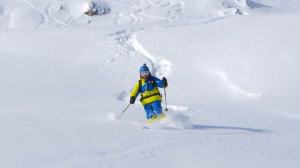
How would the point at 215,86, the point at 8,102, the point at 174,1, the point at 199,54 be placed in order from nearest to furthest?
the point at 8,102, the point at 215,86, the point at 199,54, the point at 174,1

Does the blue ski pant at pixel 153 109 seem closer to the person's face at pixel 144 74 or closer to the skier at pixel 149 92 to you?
the skier at pixel 149 92

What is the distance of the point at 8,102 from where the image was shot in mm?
9461

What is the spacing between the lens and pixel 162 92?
42.1 feet

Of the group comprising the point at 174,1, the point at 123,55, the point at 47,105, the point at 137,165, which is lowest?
the point at 137,165

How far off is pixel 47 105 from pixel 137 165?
5.20 m

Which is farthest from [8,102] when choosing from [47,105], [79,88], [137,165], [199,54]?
[199,54]

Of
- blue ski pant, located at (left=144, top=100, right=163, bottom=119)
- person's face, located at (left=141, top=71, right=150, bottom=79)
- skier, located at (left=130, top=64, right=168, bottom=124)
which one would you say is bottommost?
blue ski pant, located at (left=144, top=100, right=163, bottom=119)

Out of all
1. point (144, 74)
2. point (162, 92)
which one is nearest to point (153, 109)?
point (144, 74)

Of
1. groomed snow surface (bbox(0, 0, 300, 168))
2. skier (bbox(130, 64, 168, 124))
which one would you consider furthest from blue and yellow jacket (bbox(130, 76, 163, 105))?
groomed snow surface (bbox(0, 0, 300, 168))

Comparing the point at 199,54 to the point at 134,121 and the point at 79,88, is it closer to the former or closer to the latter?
the point at 79,88

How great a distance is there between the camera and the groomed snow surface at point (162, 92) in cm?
552

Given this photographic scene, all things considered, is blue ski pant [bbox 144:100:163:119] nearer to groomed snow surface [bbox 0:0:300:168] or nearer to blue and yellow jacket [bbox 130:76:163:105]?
blue and yellow jacket [bbox 130:76:163:105]

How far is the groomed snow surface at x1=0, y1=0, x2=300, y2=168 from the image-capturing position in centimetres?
552

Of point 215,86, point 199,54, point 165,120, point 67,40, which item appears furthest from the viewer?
point 67,40
